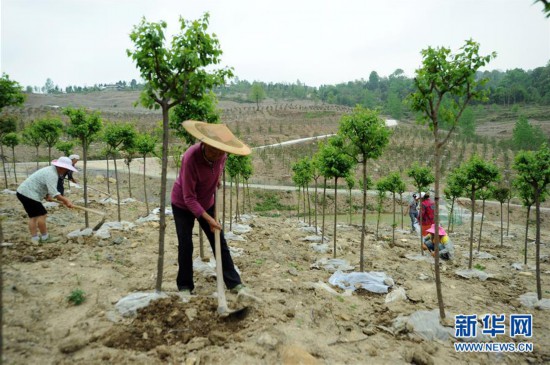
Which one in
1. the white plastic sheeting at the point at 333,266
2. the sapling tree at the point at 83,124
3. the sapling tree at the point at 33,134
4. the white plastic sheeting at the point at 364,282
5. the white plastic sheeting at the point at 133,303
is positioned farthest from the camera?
the sapling tree at the point at 33,134

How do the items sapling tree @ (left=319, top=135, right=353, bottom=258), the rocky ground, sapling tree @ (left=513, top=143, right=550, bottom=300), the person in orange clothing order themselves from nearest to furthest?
1. the rocky ground
2. sapling tree @ (left=513, top=143, right=550, bottom=300)
3. sapling tree @ (left=319, top=135, right=353, bottom=258)
4. the person in orange clothing

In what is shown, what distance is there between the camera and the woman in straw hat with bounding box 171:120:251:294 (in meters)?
4.02

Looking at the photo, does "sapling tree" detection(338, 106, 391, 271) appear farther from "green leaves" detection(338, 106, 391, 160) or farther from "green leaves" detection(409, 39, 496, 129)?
"green leaves" detection(409, 39, 496, 129)

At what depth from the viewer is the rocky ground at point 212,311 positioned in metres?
3.14

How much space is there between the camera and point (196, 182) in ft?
13.7

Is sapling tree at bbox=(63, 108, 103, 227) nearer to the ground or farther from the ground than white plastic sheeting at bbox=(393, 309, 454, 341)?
farther from the ground

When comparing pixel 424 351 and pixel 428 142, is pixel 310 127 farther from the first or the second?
pixel 424 351

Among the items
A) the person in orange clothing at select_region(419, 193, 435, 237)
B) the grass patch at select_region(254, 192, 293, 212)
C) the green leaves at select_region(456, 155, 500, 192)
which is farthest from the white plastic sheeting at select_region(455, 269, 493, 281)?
the grass patch at select_region(254, 192, 293, 212)

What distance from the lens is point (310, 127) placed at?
52.4 metres

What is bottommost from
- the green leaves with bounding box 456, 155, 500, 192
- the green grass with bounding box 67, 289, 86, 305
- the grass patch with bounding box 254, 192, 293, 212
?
the grass patch with bounding box 254, 192, 293, 212

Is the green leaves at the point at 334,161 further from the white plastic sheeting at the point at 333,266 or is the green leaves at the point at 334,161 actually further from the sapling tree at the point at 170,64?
the sapling tree at the point at 170,64

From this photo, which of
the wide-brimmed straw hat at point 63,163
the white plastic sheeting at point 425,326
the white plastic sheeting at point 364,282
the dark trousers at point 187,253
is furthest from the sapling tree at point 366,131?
the wide-brimmed straw hat at point 63,163

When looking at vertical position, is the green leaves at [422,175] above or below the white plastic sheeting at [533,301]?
above

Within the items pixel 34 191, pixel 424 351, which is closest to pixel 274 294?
pixel 424 351
